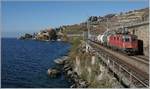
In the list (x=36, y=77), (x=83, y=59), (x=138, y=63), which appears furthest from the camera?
→ (x=36, y=77)

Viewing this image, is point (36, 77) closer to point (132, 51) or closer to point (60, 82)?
point (60, 82)

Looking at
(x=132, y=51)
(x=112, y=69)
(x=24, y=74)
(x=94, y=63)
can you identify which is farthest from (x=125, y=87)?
(x=24, y=74)

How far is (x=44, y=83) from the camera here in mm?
43344

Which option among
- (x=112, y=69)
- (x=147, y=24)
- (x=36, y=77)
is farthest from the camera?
(x=36, y=77)

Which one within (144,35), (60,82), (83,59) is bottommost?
(60,82)

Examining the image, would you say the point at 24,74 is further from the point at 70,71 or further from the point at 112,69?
the point at 112,69

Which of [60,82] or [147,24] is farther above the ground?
[147,24]

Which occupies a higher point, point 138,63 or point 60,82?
point 138,63

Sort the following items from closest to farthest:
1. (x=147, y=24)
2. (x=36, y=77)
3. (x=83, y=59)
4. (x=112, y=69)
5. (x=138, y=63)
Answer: (x=112, y=69) < (x=138, y=63) < (x=147, y=24) < (x=83, y=59) < (x=36, y=77)

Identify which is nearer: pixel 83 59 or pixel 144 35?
pixel 144 35

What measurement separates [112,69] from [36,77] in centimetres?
2517

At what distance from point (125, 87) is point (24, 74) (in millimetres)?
33913

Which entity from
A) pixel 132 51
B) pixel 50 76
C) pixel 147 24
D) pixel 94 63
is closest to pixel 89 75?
pixel 94 63

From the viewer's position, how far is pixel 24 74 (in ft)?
172
